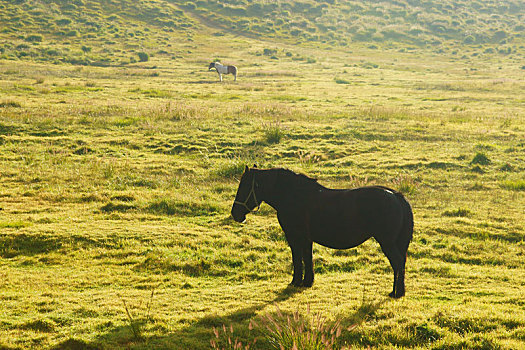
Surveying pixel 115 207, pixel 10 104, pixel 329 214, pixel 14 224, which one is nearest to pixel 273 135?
pixel 115 207

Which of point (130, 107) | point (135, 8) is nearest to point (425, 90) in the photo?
point (130, 107)

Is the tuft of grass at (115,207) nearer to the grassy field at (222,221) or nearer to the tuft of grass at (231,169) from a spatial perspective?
the grassy field at (222,221)

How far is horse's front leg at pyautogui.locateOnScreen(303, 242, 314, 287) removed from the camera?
7.64 metres

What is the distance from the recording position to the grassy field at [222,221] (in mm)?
6469

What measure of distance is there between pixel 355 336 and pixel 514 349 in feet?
6.41

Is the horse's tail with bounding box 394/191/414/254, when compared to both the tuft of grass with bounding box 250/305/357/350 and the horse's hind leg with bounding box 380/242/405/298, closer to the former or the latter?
the horse's hind leg with bounding box 380/242/405/298

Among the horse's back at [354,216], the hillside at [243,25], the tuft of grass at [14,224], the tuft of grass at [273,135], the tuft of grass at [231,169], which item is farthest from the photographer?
the hillside at [243,25]

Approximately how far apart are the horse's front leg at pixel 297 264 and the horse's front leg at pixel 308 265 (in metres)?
0.08

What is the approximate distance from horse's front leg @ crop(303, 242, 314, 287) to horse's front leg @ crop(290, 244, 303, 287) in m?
0.08

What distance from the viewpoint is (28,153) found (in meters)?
16.9

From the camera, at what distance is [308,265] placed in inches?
309

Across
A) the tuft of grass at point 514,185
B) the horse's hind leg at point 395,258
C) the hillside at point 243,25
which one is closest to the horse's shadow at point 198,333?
the horse's hind leg at point 395,258

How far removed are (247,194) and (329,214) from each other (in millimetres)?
1612

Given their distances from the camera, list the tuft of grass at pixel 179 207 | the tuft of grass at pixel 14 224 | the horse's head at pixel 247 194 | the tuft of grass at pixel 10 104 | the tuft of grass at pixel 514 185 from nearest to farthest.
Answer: the horse's head at pixel 247 194, the tuft of grass at pixel 14 224, the tuft of grass at pixel 179 207, the tuft of grass at pixel 514 185, the tuft of grass at pixel 10 104
